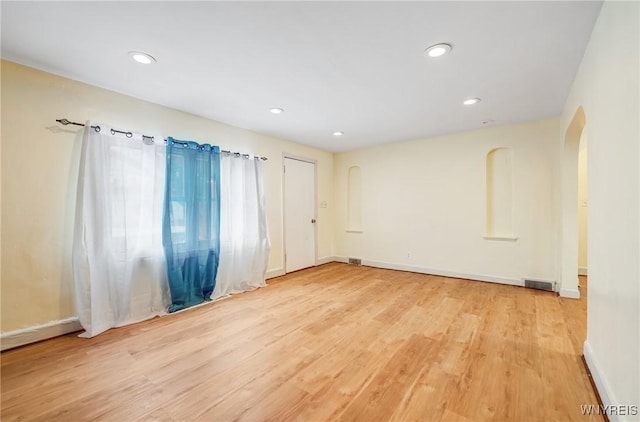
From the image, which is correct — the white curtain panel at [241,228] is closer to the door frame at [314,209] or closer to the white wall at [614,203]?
the door frame at [314,209]

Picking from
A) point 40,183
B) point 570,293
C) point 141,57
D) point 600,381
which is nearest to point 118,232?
point 40,183

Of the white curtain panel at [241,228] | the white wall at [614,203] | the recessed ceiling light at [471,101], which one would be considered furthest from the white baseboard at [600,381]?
the white curtain panel at [241,228]

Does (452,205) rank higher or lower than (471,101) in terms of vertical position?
lower

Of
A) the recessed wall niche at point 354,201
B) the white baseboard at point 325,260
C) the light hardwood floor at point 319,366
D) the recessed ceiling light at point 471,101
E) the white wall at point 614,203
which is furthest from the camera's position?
the recessed wall niche at point 354,201

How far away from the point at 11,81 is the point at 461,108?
4502mm

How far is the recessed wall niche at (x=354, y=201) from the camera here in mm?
5629

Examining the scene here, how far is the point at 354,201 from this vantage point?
573 centimetres

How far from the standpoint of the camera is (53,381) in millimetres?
1783

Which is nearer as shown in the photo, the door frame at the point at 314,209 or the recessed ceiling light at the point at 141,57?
the recessed ceiling light at the point at 141,57

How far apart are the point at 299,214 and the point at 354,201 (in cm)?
140

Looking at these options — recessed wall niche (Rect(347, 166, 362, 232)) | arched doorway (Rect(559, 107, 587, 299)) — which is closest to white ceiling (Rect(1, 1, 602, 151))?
arched doorway (Rect(559, 107, 587, 299))

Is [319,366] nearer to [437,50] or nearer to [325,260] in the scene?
[437,50]

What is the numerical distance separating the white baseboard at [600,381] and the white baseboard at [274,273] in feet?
12.2

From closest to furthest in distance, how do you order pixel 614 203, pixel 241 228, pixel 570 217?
pixel 614 203
pixel 570 217
pixel 241 228
